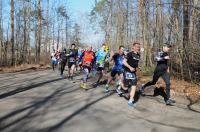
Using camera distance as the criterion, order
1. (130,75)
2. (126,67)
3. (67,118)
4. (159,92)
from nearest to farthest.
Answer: (67,118) → (130,75) → (126,67) → (159,92)

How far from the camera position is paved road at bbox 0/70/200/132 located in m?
8.93

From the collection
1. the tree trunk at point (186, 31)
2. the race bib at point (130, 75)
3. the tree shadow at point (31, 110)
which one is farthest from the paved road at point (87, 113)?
the tree trunk at point (186, 31)

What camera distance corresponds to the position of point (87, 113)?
1066 centimetres

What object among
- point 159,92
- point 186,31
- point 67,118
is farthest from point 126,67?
point 186,31

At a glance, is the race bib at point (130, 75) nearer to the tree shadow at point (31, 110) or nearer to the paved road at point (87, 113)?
the paved road at point (87, 113)

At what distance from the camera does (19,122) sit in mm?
9016

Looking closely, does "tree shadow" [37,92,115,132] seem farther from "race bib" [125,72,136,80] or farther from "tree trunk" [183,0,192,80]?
"tree trunk" [183,0,192,80]

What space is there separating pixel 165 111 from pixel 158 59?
91.5 inches

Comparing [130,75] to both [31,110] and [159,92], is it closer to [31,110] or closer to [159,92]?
[31,110]

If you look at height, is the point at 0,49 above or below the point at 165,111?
above

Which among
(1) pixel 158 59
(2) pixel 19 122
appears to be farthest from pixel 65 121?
(1) pixel 158 59

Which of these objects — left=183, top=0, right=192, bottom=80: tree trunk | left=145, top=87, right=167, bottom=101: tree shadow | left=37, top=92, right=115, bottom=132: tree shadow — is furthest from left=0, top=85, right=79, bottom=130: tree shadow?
left=183, top=0, right=192, bottom=80: tree trunk

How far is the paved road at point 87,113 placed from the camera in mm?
8930

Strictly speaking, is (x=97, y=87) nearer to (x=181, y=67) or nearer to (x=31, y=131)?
(x=181, y=67)
